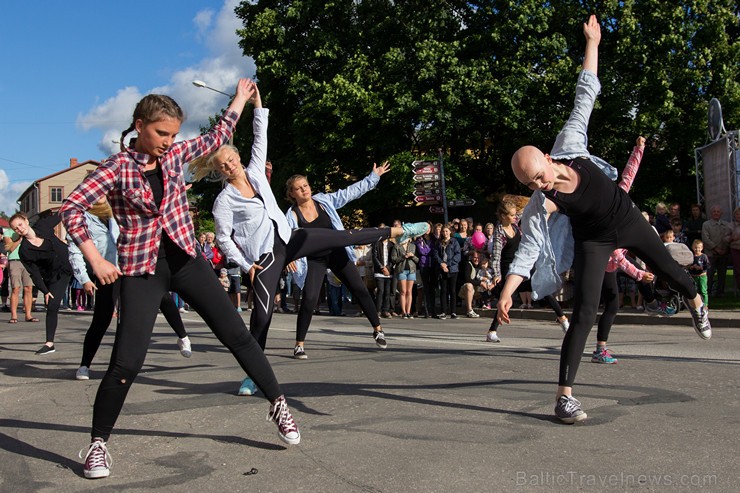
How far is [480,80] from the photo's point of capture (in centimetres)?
2477

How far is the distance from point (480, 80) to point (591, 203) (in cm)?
2073

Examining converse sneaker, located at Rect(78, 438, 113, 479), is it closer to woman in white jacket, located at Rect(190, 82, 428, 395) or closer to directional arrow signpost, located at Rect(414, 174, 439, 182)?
woman in white jacket, located at Rect(190, 82, 428, 395)

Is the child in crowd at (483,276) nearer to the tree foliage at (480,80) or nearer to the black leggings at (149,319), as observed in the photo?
the tree foliage at (480,80)

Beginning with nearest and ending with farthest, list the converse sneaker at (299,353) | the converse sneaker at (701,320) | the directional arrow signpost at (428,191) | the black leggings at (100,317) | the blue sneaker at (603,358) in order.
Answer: the converse sneaker at (701,320) → the black leggings at (100,317) → the blue sneaker at (603,358) → the converse sneaker at (299,353) → the directional arrow signpost at (428,191)

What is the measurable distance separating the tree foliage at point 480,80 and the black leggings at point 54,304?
16.8 metres

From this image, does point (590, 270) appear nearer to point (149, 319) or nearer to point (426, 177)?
point (149, 319)

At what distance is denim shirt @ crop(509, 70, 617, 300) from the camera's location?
5.02 metres

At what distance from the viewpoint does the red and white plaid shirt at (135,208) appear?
3.83 meters

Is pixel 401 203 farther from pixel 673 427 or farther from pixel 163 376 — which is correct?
pixel 673 427

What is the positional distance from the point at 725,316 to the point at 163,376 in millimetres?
8979

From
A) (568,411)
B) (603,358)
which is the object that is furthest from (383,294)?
(568,411)

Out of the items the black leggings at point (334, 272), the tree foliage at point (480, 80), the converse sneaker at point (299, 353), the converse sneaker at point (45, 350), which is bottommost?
the converse sneaker at point (45, 350)

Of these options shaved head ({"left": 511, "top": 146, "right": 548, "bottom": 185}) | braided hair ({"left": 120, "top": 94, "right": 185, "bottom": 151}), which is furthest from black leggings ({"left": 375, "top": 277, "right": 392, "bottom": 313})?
braided hair ({"left": 120, "top": 94, "right": 185, "bottom": 151})

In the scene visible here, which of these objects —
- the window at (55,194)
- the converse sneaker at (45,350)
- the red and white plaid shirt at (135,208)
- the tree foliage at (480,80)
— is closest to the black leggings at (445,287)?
the converse sneaker at (45,350)
